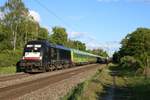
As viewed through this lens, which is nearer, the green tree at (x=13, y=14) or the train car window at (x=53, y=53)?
the train car window at (x=53, y=53)

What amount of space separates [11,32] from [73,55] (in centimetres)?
3010

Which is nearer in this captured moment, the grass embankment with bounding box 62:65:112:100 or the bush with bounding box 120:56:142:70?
the grass embankment with bounding box 62:65:112:100

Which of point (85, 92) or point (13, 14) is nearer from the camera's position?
point (85, 92)

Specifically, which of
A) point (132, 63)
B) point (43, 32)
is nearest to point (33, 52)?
point (132, 63)

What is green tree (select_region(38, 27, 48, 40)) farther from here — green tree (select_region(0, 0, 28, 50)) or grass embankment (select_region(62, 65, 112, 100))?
grass embankment (select_region(62, 65, 112, 100))

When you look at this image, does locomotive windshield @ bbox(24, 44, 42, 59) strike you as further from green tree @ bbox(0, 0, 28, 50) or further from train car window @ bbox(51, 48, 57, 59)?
green tree @ bbox(0, 0, 28, 50)

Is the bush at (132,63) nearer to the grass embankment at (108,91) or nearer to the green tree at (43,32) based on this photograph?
the grass embankment at (108,91)

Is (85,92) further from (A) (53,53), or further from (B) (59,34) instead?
(B) (59,34)

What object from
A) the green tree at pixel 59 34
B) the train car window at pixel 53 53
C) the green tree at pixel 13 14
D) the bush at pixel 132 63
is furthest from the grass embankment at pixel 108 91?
the green tree at pixel 59 34

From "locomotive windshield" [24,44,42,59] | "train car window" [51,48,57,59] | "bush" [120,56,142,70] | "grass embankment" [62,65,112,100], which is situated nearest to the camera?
"grass embankment" [62,65,112,100]

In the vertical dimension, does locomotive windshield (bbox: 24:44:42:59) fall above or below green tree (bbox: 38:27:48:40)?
below

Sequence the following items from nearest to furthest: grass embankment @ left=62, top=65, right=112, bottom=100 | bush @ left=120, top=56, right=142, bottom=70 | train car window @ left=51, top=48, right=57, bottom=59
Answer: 1. grass embankment @ left=62, top=65, right=112, bottom=100
2. bush @ left=120, top=56, right=142, bottom=70
3. train car window @ left=51, top=48, right=57, bottom=59

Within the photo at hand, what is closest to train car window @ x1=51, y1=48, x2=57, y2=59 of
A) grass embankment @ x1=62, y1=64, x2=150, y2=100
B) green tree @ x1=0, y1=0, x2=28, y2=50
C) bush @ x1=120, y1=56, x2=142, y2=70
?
bush @ x1=120, y1=56, x2=142, y2=70

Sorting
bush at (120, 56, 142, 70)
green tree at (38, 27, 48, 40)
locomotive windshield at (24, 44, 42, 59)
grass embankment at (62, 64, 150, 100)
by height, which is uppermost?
green tree at (38, 27, 48, 40)
